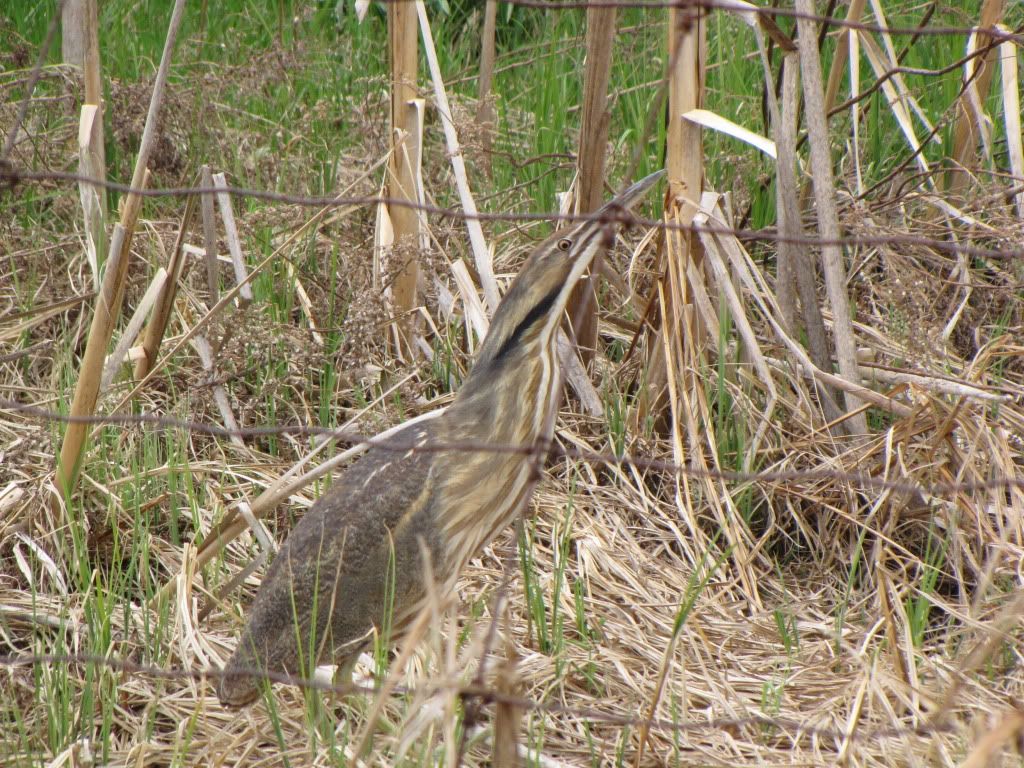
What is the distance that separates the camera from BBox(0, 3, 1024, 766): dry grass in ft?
8.19

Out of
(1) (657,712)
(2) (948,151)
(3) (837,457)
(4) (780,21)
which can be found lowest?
(1) (657,712)

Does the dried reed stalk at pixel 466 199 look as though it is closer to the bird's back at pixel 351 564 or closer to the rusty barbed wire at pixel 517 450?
the rusty barbed wire at pixel 517 450

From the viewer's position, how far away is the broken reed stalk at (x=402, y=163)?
137 inches

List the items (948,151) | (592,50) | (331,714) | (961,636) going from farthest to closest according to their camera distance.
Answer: (948,151) < (592,50) < (961,636) < (331,714)

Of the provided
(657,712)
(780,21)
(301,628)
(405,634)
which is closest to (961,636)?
(657,712)

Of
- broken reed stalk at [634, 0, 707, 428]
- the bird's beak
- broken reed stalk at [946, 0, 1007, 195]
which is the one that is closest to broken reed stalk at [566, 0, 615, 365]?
broken reed stalk at [634, 0, 707, 428]

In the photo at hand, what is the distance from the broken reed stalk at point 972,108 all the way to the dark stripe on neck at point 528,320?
1.43m

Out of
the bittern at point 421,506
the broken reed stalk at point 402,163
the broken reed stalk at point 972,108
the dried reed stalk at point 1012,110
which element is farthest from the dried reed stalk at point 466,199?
the dried reed stalk at point 1012,110

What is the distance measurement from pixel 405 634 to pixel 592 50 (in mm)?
1530

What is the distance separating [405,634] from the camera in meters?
2.76

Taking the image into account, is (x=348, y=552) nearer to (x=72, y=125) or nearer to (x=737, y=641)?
(x=737, y=641)

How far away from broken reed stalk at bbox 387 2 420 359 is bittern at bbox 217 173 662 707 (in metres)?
0.77

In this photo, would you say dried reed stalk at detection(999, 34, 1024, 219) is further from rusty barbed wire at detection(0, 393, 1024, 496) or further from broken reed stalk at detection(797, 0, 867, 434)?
rusty barbed wire at detection(0, 393, 1024, 496)

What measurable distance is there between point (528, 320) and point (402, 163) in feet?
3.36
